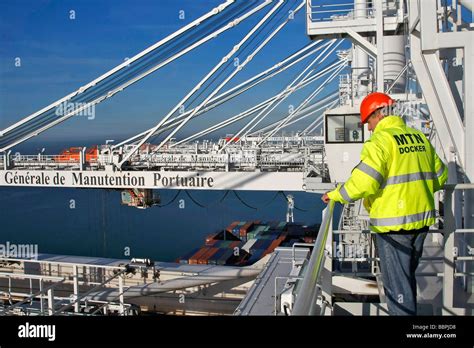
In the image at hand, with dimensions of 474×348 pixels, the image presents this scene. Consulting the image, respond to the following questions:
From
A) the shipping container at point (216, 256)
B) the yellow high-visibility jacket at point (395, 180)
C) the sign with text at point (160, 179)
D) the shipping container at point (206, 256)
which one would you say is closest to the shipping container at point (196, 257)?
the shipping container at point (206, 256)

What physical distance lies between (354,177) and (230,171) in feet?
46.1

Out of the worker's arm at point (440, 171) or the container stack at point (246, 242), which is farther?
the container stack at point (246, 242)

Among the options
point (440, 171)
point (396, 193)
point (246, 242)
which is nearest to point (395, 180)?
point (396, 193)

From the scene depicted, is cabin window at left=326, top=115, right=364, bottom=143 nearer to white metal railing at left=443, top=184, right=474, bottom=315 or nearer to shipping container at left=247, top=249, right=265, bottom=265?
white metal railing at left=443, top=184, right=474, bottom=315

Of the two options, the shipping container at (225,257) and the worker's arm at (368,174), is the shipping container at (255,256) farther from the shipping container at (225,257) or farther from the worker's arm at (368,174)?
the worker's arm at (368,174)

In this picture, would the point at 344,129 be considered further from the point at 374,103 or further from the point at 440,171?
the point at 374,103

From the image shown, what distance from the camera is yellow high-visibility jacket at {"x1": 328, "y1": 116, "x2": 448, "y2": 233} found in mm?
2930

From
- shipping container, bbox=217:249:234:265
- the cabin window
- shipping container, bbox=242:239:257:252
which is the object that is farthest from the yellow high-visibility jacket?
shipping container, bbox=242:239:257:252

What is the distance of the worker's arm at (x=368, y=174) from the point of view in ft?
9.54

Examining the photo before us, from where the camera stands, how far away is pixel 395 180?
2.99 meters

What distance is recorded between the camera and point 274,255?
260 inches

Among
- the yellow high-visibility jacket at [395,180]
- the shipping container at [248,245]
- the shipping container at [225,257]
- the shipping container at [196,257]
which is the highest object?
the yellow high-visibility jacket at [395,180]
